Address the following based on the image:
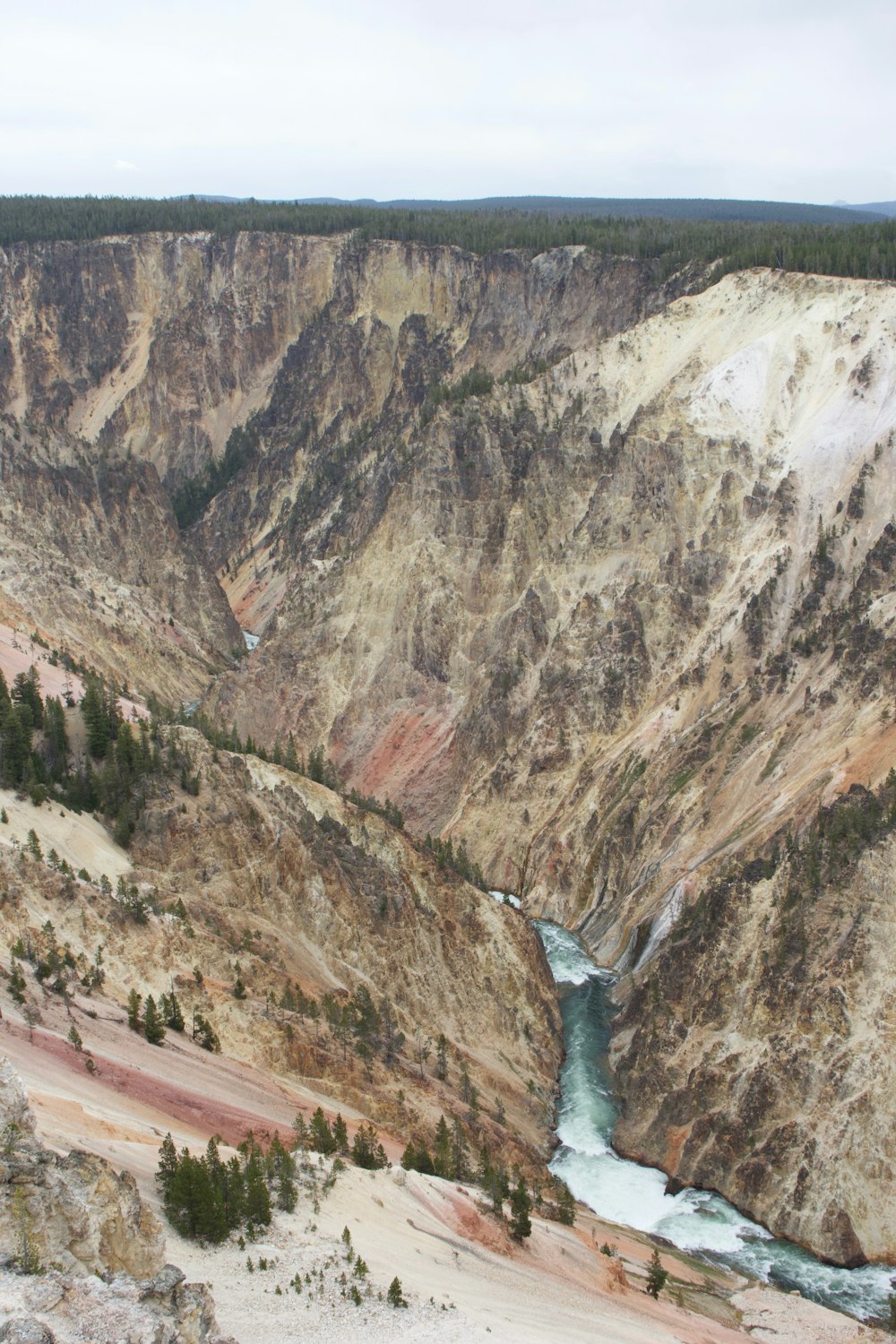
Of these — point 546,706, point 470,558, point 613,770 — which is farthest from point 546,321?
point 613,770

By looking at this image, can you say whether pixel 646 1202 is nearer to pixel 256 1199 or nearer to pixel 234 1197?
pixel 256 1199

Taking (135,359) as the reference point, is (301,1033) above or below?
below

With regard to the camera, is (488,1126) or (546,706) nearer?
(488,1126)

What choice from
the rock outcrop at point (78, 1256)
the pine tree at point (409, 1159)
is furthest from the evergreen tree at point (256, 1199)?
the pine tree at point (409, 1159)

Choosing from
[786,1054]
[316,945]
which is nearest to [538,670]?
[316,945]

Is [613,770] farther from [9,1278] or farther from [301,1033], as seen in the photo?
[9,1278]

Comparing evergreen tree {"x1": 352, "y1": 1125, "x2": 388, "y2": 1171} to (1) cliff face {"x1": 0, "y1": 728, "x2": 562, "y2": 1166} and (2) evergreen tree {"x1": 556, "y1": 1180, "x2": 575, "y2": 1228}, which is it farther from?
(2) evergreen tree {"x1": 556, "y1": 1180, "x2": 575, "y2": 1228}
